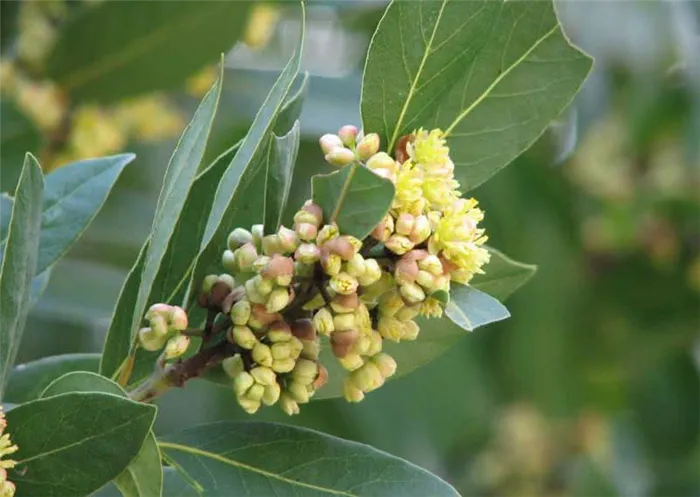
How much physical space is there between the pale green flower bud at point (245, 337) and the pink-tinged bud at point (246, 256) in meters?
0.05

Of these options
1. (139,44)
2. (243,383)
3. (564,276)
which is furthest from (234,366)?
(564,276)

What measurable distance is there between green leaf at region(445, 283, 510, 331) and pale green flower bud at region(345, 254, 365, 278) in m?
0.07

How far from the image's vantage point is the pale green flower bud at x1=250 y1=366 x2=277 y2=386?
0.79m

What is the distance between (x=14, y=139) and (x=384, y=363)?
81cm

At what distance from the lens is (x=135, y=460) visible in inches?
30.4

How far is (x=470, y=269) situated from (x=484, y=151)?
131 mm

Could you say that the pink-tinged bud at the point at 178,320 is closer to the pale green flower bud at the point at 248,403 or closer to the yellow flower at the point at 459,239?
the pale green flower bud at the point at 248,403

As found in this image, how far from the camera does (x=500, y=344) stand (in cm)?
262

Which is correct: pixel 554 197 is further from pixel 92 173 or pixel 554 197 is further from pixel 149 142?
pixel 92 173

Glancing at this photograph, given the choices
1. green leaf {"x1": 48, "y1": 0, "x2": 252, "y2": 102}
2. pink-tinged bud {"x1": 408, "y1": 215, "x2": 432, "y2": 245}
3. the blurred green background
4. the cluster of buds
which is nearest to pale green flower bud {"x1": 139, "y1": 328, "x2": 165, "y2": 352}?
the cluster of buds

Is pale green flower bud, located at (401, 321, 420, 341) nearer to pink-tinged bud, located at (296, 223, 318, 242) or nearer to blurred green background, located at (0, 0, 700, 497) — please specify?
pink-tinged bud, located at (296, 223, 318, 242)

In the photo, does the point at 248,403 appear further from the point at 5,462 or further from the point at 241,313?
the point at 5,462

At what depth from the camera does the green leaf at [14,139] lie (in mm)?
1420

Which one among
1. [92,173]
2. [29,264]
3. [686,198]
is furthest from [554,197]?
[29,264]
